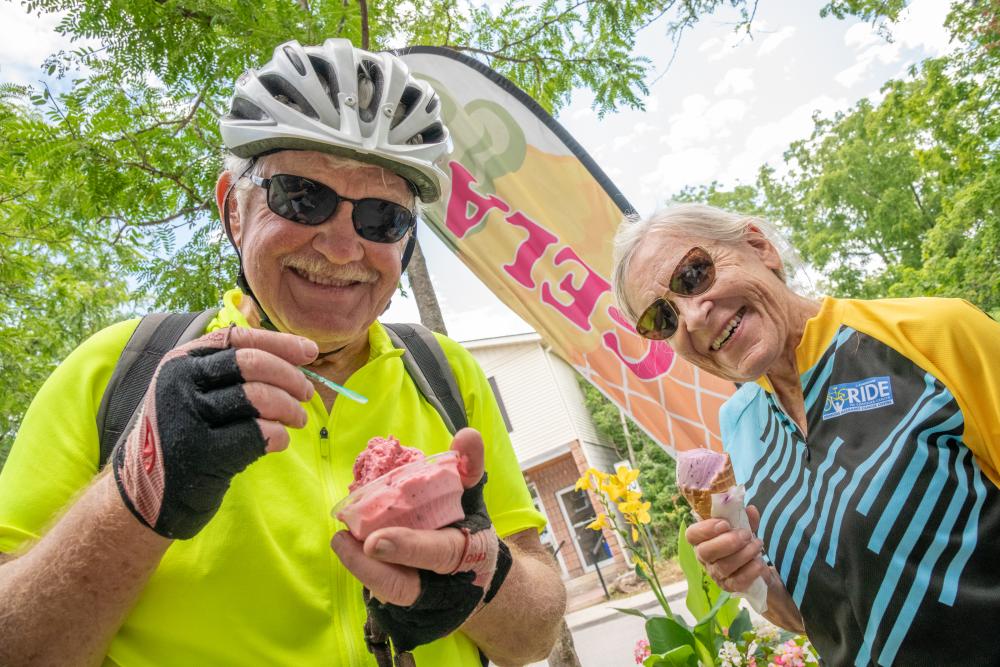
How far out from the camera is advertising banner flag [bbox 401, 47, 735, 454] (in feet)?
14.4

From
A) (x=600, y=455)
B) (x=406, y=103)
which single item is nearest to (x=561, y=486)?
(x=600, y=455)

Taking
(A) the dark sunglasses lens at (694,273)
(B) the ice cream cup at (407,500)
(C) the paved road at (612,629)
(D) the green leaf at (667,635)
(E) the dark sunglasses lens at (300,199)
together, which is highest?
(E) the dark sunglasses lens at (300,199)

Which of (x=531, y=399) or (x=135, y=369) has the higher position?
(x=531, y=399)

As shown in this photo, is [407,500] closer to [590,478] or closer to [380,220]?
[380,220]

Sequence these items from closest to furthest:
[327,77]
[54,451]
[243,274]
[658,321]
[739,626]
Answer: [54,451]
[243,274]
[327,77]
[658,321]
[739,626]

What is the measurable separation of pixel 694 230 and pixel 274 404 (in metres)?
1.96

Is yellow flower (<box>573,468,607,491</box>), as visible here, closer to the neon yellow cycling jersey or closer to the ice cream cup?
the neon yellow cycling jersey

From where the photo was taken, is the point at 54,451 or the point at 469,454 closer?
the point at 469,454

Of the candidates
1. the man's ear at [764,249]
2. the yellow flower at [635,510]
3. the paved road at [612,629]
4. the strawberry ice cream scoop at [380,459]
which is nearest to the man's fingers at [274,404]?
the strawberry ice cream scoop at [380,459]

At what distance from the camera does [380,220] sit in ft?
6.30

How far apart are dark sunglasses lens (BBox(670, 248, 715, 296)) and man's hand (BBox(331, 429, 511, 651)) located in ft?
4.92

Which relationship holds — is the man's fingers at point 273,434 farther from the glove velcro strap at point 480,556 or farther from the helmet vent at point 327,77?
the helmet vent at point 327,77

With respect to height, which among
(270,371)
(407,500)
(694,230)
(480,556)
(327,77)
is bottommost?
(480,556)

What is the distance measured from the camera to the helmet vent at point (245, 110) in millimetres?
1981
